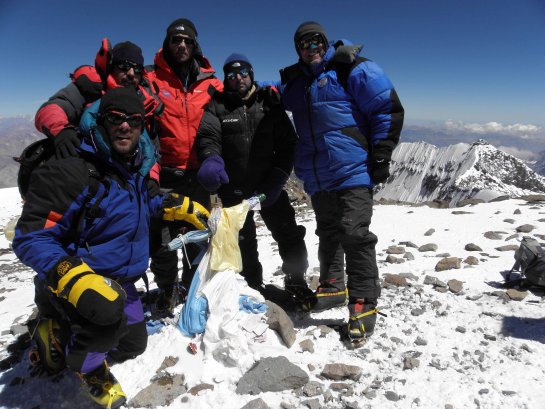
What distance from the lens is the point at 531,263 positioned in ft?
16.3

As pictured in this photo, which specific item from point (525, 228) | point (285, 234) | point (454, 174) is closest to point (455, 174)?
point (454, 174)

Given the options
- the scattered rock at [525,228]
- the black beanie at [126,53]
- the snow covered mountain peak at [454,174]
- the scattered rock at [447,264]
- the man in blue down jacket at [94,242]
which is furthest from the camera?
the snow covered mountain peak at [454,174]

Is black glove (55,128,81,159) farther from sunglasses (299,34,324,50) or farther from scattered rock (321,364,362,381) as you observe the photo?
scattered rock (321,364,362,381)

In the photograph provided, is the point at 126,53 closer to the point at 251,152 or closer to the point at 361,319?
the point at 251,152

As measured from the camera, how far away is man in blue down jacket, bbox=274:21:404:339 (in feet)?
13.1

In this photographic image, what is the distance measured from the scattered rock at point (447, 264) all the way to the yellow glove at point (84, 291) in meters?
5.14

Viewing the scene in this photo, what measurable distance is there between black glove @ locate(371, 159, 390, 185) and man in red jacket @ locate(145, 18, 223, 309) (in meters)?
2.42

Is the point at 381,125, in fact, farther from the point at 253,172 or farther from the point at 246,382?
the point at 246,382

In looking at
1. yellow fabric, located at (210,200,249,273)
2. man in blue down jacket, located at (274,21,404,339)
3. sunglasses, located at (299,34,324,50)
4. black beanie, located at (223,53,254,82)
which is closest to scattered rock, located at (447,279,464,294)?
man in blue down jacket, located at (274,21,404,339)

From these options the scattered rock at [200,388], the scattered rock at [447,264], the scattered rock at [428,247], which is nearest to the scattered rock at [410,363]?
the scattered rock at [200,388]

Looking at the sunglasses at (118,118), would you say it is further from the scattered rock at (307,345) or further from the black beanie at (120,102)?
the scattered rock at (307,345)

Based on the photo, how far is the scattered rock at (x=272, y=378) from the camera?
3328 millimetres

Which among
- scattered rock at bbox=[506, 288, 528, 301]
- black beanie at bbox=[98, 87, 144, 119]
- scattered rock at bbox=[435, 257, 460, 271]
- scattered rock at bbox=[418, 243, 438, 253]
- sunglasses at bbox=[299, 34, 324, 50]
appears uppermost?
sunglasses at bbox=[299, 34, 324, 50]

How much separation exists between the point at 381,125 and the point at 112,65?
328 centimetres
